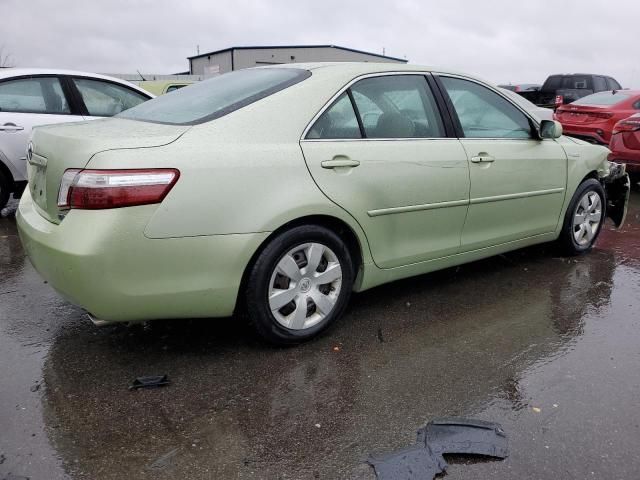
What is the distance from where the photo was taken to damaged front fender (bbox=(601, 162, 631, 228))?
5.36 metres

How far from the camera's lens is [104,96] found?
6.62 meters

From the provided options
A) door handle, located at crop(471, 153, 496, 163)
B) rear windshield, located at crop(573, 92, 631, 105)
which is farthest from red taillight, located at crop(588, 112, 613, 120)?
door handle, located at crop(471, 153, 496, 163)

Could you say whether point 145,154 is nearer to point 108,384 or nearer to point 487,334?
point 108,384

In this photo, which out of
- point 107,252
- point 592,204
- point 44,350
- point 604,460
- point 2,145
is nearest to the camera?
point 604,460

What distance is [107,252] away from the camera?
2.61 m

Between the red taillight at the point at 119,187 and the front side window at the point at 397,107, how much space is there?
1.31 metres

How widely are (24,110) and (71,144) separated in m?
3.85

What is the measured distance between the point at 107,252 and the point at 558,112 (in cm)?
1019

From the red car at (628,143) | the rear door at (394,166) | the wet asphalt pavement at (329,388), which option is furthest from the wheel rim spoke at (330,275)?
the red car at (628,143)

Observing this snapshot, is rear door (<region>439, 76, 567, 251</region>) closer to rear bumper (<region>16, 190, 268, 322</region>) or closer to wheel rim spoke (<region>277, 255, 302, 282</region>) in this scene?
wheel rim spoke (<region>277, 255, 302, 282</region>)

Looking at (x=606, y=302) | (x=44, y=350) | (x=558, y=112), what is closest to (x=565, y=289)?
(x=606, y=302)

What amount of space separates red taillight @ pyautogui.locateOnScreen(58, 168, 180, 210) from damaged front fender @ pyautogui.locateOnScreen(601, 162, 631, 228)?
13.7 ft

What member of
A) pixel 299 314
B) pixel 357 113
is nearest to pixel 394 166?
pixel 357 113

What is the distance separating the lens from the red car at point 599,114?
984 cm
